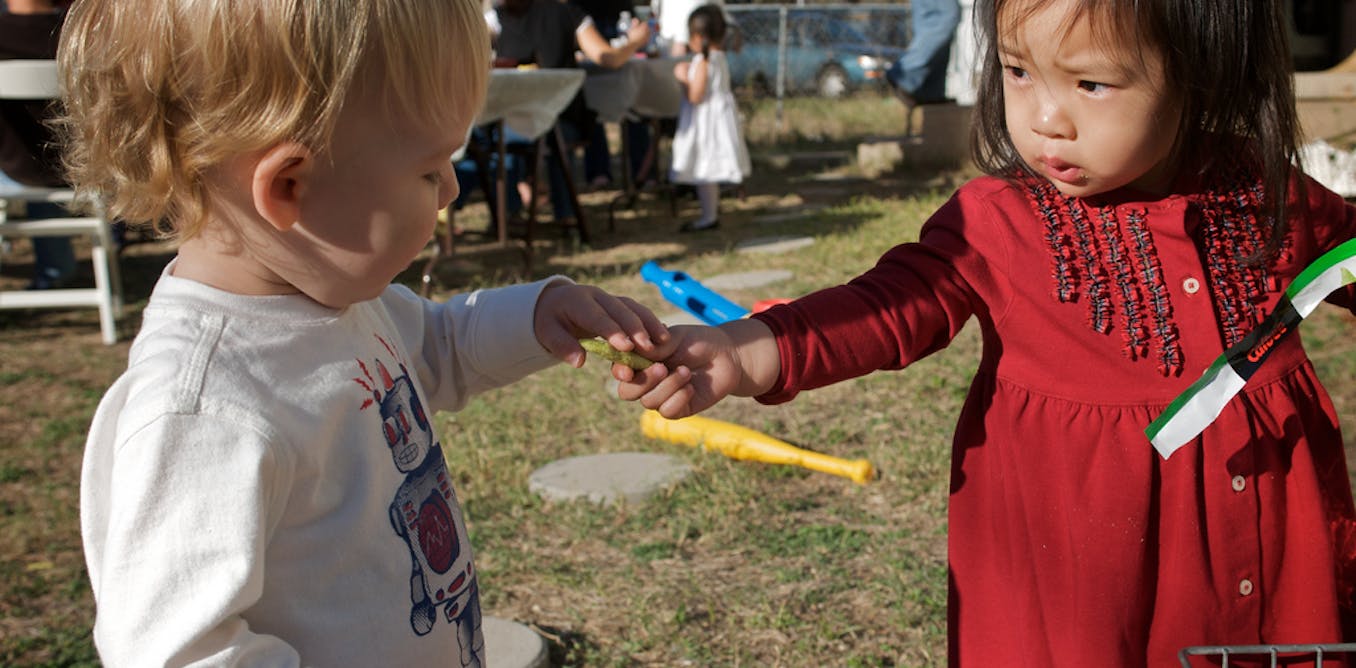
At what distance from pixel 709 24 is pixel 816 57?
7325mm

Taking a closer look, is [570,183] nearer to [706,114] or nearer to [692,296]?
[706,114]

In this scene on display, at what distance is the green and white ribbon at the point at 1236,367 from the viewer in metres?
1.16

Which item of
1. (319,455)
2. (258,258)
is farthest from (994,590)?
(258,258)

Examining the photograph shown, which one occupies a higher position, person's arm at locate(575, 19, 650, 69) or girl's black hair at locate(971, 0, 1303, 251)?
girl's black hair at locate(971, 0, 1303, 251)

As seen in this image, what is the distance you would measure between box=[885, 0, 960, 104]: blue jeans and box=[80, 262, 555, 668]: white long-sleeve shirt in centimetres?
795

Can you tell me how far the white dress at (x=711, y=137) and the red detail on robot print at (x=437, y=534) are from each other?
5.93 metres

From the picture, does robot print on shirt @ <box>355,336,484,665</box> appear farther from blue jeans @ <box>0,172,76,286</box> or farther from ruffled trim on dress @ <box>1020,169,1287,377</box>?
blue jeans @ <box>0,172,76,286</box>

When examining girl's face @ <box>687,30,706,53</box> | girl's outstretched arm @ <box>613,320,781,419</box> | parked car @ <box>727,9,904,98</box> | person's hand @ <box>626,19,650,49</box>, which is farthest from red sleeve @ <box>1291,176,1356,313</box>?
parked car @ <box>727,9,904,98</box>

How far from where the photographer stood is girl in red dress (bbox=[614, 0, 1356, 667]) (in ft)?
4.20

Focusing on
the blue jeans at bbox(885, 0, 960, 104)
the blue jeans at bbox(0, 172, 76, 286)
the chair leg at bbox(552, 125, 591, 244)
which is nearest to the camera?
the blue jeans at bbox(0, 172, 76, 286)

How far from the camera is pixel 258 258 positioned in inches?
43.2

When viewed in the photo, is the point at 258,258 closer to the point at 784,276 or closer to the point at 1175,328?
the point at 1175,328

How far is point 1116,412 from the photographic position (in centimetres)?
132

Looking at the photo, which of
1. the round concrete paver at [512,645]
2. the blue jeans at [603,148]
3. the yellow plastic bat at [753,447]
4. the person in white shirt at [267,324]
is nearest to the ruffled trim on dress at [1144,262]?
the person in white shirt at [267,324]
